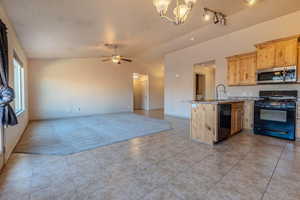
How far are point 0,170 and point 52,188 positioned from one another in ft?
3.57

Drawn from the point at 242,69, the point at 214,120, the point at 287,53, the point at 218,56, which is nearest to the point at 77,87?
the point at 218,56

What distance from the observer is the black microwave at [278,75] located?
11.3 ft

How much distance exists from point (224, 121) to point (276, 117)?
1.30 m

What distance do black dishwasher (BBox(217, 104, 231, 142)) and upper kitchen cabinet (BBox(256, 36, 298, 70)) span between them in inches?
59.8

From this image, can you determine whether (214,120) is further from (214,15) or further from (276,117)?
(214,15)

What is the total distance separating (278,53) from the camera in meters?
3.64

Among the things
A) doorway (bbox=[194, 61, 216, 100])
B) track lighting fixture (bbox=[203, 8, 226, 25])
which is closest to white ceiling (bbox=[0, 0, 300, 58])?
track lighting fixture (bbox=[203, 8, 226, 25])

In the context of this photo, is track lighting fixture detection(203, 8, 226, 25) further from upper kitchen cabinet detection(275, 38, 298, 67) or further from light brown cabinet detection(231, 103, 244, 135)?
light brown cabinet detection(231, 103, 244, 135)

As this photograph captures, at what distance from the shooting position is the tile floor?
1685mm

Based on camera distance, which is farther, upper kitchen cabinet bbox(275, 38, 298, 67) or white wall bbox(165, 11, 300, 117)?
white wall bbox(165, 11, 300, 117)

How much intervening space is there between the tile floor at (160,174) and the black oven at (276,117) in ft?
1.34

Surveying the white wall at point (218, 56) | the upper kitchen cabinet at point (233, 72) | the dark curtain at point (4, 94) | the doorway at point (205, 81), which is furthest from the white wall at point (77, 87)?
the upper kitchen cabinet at point (233, 72)

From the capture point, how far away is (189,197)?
1.63m

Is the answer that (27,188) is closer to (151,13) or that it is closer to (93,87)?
(151,13)
